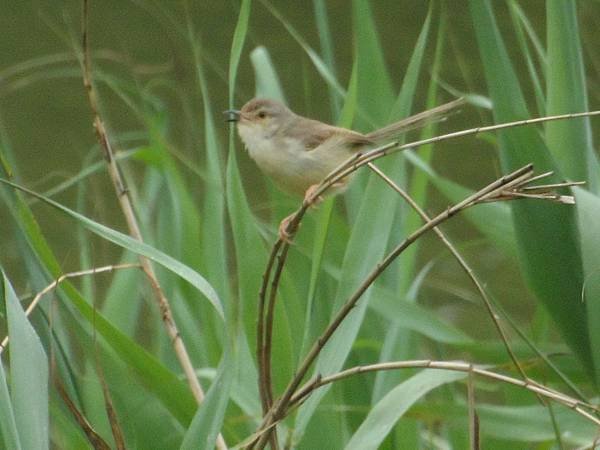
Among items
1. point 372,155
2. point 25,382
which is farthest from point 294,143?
point 25,382

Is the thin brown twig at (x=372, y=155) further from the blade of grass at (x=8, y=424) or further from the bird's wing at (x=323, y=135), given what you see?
the bird's wing at (x=323, y=135)

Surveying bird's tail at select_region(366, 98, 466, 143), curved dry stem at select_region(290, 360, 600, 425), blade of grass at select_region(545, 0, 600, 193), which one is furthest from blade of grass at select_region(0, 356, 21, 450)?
blade of grass at select_region(545, 0, 600, 193)

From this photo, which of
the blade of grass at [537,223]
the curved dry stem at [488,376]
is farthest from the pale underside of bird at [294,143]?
the curved dry stem at [488,376]

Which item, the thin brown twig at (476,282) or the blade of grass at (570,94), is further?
the blade of grass at (570,94)

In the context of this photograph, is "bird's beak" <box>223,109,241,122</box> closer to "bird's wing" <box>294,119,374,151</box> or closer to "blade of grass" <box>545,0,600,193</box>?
"bird's wing" <box>294,119,374,151</box>

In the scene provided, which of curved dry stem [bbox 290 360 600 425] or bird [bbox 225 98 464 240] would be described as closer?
curved dry stem [bbox 290 360 600 425]

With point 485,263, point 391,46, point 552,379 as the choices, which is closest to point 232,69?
point 552,379

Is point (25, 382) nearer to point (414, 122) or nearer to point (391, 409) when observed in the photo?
point (391, 409)

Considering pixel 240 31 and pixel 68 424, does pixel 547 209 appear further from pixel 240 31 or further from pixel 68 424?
pixel 68 424
